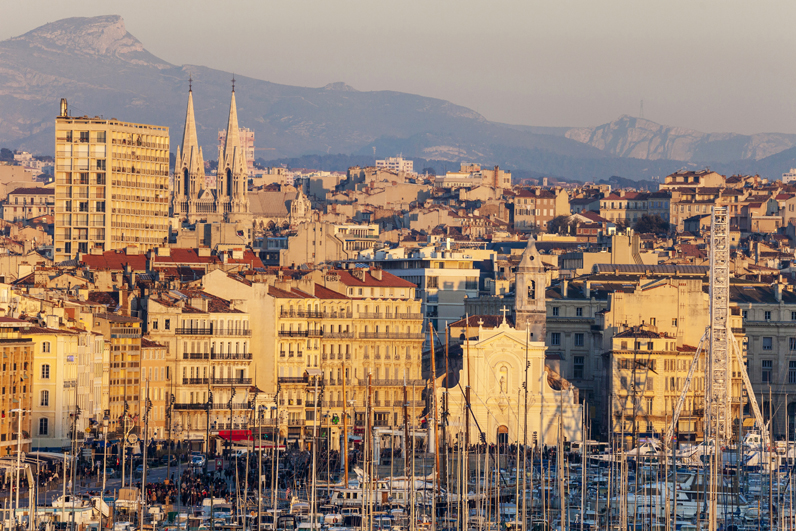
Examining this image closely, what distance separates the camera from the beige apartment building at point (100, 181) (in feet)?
461

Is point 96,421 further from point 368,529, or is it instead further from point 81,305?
point 368,529

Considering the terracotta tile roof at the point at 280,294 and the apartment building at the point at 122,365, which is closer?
the apartment building at the point at 122,365

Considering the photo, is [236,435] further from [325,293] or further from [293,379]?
[325,293]

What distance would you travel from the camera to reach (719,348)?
330ft

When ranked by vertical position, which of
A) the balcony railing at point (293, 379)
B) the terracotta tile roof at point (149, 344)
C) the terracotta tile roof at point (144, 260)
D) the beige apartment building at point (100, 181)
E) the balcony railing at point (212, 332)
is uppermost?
the beige apartment building at point (100, 181)

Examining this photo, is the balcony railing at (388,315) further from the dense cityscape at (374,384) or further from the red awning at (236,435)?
the red awning at (236,435)

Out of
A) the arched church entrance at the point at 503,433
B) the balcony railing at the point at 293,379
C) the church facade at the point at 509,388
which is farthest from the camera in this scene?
the balcony railing at the point at 293,379

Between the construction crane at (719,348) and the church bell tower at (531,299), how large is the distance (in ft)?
31.7

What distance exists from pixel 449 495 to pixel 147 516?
10318 mm

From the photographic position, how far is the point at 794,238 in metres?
189

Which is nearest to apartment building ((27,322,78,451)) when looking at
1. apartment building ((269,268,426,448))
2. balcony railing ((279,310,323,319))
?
apartment building ((269,268,426,448))

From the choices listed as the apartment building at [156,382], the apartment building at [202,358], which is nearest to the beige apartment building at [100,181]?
the apartment building at [202,358]

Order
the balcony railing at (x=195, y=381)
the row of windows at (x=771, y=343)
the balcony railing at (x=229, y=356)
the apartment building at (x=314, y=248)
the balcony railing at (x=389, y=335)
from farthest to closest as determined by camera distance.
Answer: the apartment building at (x=314, y=248), the row of windows at (x=771, y=343), the balcony railing at (x=389, y=335), the balcony railing at (x=229, y=356), the balcony railing at (x=195, y=381)

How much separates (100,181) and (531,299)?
4309 centimetres
